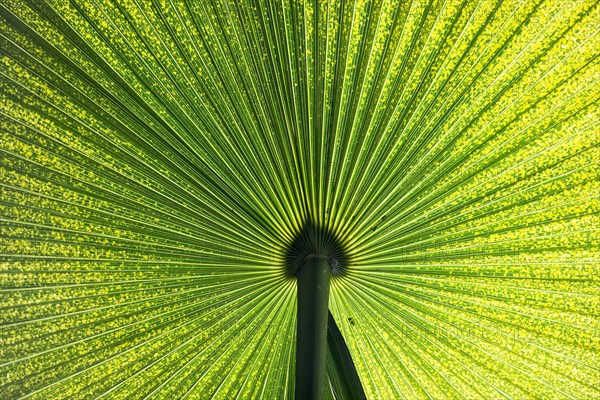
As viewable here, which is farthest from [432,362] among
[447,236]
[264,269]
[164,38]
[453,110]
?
[164,38]

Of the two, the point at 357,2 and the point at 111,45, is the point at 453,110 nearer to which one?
the point at 357,2

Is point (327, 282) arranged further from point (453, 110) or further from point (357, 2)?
point (357, 2)

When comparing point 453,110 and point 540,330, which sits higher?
point 453,110

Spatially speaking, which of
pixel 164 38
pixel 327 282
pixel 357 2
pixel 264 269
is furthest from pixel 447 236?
pixel 164 38

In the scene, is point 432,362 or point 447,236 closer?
point 447,236

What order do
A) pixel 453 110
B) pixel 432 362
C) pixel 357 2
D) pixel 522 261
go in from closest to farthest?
pixel 357 2
pixel 453 110
pixel 522 261
pixel 432 362

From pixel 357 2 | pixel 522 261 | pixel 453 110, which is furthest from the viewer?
pixel 522 261

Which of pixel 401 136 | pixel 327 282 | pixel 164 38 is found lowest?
pixel 327 282
